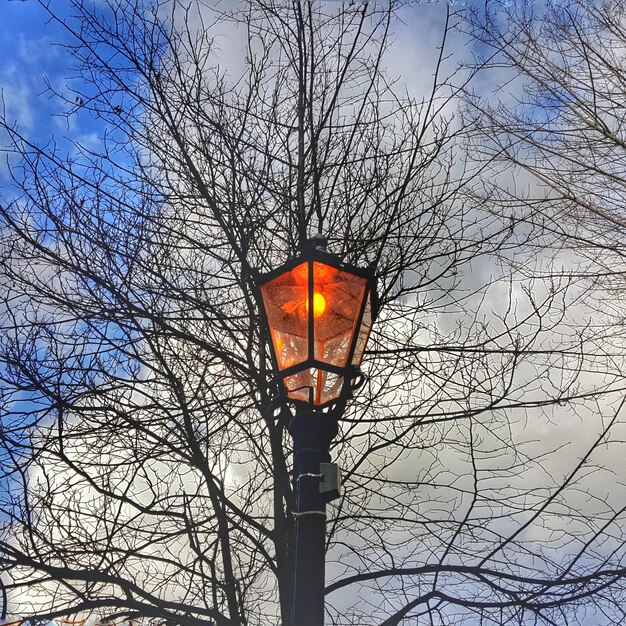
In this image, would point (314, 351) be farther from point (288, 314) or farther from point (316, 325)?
point (288, 314)

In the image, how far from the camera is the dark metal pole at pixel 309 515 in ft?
10.2

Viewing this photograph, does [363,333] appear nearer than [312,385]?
No

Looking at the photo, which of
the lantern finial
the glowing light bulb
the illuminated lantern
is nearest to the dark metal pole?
the illuminated lantern

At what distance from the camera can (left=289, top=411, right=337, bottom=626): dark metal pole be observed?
312cm

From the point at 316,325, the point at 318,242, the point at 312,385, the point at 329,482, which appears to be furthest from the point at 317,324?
the point at 329,482

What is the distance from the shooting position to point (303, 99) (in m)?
5.98

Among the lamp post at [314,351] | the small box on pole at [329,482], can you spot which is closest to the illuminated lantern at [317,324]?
the lamp post at [314,351]

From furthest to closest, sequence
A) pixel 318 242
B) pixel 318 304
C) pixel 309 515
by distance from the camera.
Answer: pixel 318 242 → pixel 318 304 → pixel 309 515

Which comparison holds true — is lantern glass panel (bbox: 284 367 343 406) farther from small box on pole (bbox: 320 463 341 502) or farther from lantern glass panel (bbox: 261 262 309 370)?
small box on pole (bbox: 320 463 341 502)

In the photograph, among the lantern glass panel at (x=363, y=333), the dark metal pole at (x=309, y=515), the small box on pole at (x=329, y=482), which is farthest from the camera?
the lantern glass panel at (x=363, y=333)

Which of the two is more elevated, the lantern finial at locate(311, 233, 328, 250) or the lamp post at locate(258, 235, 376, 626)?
the lantern finial at locate(311, 233, 328, 250)

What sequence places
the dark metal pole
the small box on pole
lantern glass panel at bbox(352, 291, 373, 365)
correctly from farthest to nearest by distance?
Answer: lantern glass panel at bbox(352, 291, 373, 365) → the small box on pole → the dark metal pole

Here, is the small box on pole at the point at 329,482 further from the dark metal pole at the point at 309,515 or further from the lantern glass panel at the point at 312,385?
the lantern glass panel at the point at 312,385

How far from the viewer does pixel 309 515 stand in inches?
131
